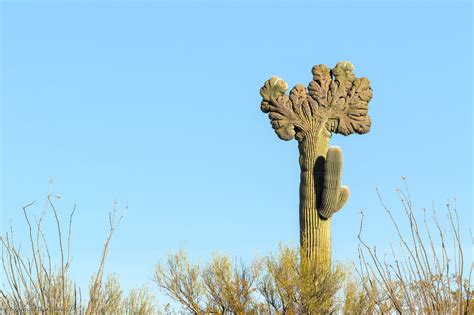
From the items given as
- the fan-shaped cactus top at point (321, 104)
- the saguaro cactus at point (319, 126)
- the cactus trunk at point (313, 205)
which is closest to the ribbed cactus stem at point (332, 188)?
the saguaro cactus at point (319, 126)

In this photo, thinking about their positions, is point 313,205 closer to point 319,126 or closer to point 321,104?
point 319,126

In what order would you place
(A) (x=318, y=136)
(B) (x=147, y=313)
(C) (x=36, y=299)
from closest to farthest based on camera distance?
(C) (x=36, y=299)
(B) (x=147, y=313)
(A) (x=318, y=136)

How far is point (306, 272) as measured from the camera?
19750mm

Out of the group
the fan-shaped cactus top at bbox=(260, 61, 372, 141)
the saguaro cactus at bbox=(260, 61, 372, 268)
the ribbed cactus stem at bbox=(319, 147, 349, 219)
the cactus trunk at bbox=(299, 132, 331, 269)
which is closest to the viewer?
the ribbed cactus stem at bbox=(319, 147, 349, 219)

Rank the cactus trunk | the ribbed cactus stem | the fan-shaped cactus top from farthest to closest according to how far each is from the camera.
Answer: the fan-shaped cactus top → the cactus trunk → the ribbed cactus stem

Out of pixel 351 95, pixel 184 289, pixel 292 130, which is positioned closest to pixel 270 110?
pixel 292 130

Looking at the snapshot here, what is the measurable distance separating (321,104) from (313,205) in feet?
9.56

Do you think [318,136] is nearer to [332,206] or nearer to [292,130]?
[292,130]

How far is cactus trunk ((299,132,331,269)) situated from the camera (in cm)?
1898

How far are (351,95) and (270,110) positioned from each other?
7.05 feet

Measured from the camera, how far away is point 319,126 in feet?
66.2

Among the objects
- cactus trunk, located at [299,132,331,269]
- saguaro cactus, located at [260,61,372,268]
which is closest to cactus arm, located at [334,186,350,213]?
saguaro cactus, located at [260,61,372,268]

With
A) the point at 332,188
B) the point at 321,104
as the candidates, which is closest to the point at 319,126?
the point at 321,104

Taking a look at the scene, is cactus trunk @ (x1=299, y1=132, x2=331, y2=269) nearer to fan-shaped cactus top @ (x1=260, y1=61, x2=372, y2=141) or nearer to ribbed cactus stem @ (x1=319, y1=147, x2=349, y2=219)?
ribbed cactus stem @ (x1=319, y1=147, x2=349, y2=219)
